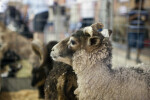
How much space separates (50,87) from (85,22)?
8.05 feet

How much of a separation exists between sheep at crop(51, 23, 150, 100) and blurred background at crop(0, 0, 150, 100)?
1376mm

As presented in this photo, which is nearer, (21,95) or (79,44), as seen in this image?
(79,44)

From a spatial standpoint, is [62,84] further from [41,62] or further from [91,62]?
[41,62]

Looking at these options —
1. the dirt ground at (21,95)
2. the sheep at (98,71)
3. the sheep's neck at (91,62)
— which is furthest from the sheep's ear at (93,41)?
the dirt ground at (21,95)

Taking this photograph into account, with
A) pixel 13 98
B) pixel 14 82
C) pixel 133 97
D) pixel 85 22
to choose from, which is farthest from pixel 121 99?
pixel 14 82

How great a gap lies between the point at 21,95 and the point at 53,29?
104 inches

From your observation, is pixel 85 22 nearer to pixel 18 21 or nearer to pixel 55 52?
pixel 55 52

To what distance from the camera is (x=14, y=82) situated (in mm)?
5000

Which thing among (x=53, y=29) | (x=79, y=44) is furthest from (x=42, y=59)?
(x=53, y=29)

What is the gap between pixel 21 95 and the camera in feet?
15.2

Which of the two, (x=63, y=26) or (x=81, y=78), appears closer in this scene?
(x=81, y=78)

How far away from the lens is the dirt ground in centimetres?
446

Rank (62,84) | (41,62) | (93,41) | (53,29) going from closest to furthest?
(93,41), (62,84), (41,62), (53,29)

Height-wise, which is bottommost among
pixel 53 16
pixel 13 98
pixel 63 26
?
pixel 13 98
